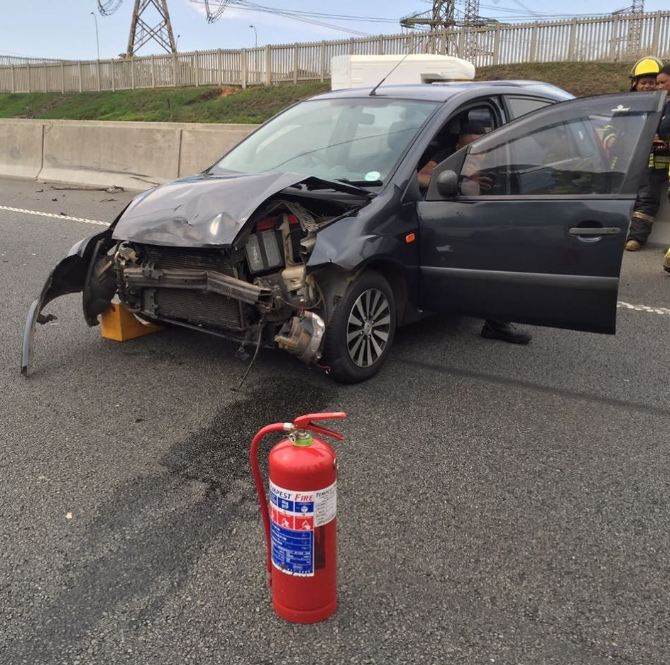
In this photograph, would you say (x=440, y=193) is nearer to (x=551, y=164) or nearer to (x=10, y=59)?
(x=551, y=164)

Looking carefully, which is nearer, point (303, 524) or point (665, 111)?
point (303, 524)

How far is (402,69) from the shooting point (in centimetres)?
1139

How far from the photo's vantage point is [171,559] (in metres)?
2.61

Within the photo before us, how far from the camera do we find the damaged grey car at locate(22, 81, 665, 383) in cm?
387

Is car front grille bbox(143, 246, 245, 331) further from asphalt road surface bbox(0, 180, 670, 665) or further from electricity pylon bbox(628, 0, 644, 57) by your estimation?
electricity pylon bbox(628, 0, 644, 57)

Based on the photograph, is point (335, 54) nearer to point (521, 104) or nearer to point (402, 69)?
point (402, 69)

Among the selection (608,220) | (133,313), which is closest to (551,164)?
(608,220)

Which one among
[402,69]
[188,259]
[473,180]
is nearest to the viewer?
[188,259]

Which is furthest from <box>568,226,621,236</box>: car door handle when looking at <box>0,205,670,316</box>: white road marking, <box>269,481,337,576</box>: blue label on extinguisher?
<box>269,481,337,576</box>: blue label on extinguisher

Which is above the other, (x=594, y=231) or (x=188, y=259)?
(x=594, y=231)

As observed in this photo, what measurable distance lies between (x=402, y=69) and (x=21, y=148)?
26.2ft

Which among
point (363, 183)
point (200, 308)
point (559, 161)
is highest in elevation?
point (559, 161)

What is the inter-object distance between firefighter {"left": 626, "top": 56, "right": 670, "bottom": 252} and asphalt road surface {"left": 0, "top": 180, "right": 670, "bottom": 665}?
133 inches

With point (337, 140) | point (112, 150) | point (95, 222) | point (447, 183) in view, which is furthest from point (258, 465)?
point (112, 150)
